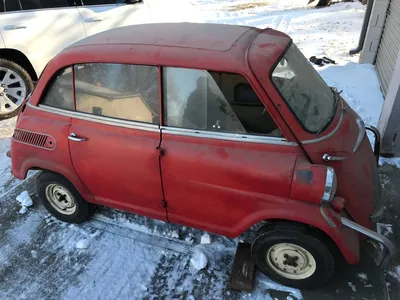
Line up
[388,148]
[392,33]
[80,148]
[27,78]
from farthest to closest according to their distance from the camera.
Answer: [392,33]
[27,78]
[388,148]
[80,148]

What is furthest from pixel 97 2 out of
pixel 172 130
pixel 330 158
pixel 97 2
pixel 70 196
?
pixel 330 158

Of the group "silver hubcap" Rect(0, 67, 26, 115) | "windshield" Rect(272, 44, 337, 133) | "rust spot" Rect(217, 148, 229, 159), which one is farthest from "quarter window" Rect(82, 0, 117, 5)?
"rust spot" Rect(217, 148, 229, 159)

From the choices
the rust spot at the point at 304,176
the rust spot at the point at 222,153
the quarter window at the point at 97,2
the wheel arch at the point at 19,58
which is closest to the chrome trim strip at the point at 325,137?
the rust spot at the point at 304,176

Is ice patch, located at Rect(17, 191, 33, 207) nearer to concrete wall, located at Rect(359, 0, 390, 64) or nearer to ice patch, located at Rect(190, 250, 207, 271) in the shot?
ice patch, located at Rect(190, 250, 207, 271)

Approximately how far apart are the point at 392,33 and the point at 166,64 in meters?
5.09

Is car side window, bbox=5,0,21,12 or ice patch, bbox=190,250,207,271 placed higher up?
car side window, bbox=5,0,21,12

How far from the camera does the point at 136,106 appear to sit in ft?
9.38

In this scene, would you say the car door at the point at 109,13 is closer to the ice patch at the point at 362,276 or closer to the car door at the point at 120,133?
the car door at the point at 120,133

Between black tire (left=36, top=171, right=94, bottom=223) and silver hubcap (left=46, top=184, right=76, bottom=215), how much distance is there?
0.5 inches

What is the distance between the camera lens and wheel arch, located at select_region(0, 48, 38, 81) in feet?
17.9

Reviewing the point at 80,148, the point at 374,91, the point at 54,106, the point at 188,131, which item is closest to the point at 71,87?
the point at 54,106

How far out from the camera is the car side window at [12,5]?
5.32 m

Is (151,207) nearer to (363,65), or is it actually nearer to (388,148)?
(388,148)

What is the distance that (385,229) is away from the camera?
11.0 feet
